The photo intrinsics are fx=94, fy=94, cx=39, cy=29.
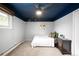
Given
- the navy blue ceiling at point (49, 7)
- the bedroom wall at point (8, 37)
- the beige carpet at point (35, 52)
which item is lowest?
the beige carpet at point (35, 52)

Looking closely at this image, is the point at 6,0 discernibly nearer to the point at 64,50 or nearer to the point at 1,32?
the point at 1,32

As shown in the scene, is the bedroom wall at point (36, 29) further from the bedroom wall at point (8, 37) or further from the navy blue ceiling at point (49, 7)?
the navy blue ceiling at point (49, 7)

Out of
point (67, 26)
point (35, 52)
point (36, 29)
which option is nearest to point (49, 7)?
point (67, 26)

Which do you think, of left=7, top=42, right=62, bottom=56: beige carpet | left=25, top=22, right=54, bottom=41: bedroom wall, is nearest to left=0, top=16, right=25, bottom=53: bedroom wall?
left=7, top=42, right=62, bottom=56: beige carpet

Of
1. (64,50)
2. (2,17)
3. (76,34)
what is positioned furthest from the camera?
(64,50)

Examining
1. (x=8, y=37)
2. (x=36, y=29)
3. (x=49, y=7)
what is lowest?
(x=8, y=37)

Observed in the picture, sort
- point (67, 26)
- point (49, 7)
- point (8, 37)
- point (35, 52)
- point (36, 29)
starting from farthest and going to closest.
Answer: point (36, 29), point (67, 26), point (35, 52), point (8, 37), point (49, 7)

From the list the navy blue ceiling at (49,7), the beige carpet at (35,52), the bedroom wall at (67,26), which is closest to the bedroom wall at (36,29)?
the bedroom wall at (67,26)

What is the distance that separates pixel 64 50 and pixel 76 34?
28.2 inches

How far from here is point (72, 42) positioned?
A: 9.32 feet

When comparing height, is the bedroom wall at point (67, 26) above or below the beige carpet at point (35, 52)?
above

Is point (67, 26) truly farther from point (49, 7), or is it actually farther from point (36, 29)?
point (36, 29)

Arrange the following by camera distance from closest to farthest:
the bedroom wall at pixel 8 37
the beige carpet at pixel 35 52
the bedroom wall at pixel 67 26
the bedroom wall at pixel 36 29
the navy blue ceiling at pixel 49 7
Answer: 1. the navy blue ceiling at pixel 49 7
2. the bedroom wall at pixel 8 37
3. the beige carpet at pixel 35 52
4. the bedroom wall at pixel 67 26
5. the bedroom wall at pixel 36 29

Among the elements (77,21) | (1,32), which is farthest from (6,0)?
(77,21)
